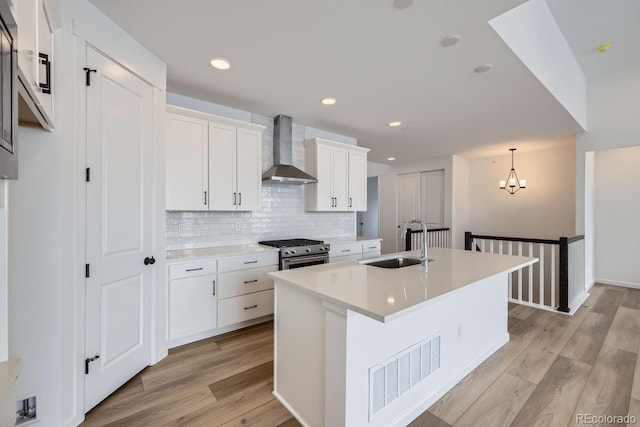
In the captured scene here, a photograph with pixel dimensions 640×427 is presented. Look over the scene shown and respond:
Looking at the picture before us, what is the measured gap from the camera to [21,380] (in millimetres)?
1509

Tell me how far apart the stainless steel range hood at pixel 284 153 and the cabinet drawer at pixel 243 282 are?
119 centimetres

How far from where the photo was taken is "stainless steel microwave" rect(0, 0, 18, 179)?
723 mm

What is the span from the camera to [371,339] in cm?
156

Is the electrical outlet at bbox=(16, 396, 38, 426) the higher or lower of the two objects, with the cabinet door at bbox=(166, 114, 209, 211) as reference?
lower

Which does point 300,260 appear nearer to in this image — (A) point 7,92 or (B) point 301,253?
(B) point 301,253

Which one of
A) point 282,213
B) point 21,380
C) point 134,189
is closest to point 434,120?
point 282,213

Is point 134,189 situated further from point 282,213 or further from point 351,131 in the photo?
point 351,131

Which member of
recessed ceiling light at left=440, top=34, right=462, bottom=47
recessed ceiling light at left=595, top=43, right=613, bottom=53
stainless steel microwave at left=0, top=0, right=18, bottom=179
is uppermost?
recessed ceiling light at left=595, top=43, right=613, bottom=53

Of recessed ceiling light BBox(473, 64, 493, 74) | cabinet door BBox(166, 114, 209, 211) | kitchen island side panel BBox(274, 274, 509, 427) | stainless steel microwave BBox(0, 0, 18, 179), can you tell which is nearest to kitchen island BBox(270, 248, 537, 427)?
kitchen island side panel BBox(274, 274, 509, 427)

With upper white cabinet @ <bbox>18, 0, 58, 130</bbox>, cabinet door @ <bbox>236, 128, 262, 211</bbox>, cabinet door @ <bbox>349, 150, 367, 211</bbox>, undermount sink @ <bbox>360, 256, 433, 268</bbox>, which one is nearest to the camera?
upper white cabinet @ <bbox>18, 0, 58, 130</bbox>

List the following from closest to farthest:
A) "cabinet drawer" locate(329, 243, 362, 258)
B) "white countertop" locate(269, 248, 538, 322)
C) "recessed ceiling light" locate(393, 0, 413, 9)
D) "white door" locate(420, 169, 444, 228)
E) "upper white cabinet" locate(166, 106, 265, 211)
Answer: "white countertop" locate(269, 248, 538, 322) → "recessed ceiling light" locate(393, 0, 413, 9) → "upper white cabinet" locate(166, 106, 265, 211) → "cabinet drawer" locate(329, 243, 362, 258) → "white door" locate(420, 169, 444, 228)

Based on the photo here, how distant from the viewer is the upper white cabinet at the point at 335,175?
4.08 meters

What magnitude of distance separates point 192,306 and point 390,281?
6.48 ft

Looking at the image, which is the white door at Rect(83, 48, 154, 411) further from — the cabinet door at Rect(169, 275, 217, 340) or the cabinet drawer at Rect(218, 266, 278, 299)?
the cabinet drawer at Rect(218, 266, 278, 299)
